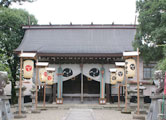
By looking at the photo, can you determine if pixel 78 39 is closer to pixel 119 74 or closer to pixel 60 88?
pixel 60 88

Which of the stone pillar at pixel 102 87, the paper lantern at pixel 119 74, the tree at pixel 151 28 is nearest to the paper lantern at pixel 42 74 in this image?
the paper lantern at pixel 119 74

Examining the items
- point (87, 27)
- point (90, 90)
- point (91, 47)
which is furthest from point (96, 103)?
point (87, 27)

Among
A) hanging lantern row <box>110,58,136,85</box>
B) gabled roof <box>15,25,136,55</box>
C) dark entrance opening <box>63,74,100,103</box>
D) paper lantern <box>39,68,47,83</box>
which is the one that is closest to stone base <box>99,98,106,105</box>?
dark entrance opening <box>63,74,100,103</box>

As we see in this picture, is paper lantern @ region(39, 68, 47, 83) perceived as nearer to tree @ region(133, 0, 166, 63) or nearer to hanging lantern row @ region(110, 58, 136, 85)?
hanging lantern row @ region(110, 58, 136, 85)

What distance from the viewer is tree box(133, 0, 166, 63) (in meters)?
13.0

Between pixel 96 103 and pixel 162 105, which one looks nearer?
pixel 162 105

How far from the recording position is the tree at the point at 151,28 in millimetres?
12990

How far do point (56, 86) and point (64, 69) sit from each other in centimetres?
151

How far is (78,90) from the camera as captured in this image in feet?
64.1

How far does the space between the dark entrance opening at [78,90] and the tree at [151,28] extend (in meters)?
5.92

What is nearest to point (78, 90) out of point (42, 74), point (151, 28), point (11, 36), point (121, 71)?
point (42, 74)

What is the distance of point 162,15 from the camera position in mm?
12773

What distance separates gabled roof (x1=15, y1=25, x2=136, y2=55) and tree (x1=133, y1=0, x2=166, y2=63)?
10.3ft

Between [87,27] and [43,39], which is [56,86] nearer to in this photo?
[43,39]
